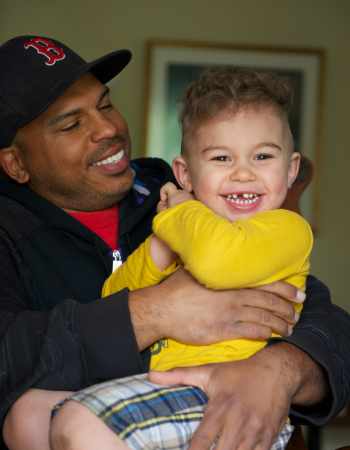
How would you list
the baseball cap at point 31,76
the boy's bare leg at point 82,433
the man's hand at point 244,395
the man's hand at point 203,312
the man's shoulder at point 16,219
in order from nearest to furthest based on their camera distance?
the boy's bare leg at point 82,433, the man's hand at point 244,395, the man's hand at point 203,312, the man's shoulder at point 16,219, the baseball cap at point 31,76

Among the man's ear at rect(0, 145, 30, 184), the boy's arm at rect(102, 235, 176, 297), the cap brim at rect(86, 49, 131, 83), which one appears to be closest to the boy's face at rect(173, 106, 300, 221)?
the boy's arm at rect(102, 235, 176, 297)

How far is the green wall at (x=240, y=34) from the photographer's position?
4.50 meters

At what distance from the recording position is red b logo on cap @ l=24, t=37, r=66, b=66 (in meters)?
2.21

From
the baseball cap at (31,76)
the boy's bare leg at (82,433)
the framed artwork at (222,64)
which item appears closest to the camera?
the boy's bare leg at (82,433)

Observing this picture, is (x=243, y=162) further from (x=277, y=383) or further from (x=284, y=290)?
(x=277, y=383)

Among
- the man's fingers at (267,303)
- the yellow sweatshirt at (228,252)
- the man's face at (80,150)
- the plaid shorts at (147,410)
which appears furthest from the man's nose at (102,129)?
the plaid shorts at (147,410)

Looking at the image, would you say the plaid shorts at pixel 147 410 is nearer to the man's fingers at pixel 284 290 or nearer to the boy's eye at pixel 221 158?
the man's fingers at pixel 284 290

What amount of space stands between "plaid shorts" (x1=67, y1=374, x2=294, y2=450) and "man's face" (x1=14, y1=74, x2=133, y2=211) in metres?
0.82

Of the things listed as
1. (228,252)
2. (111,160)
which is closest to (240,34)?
(111,160)

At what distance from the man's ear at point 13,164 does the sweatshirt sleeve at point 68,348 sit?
2.48 ft

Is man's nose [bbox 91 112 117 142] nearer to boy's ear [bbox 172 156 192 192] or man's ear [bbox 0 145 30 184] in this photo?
man's ear [bbox 0 145 30 184]

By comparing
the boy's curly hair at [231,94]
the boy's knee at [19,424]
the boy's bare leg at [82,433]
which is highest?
the boy's curly hair at [231,94]

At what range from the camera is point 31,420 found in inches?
61.3

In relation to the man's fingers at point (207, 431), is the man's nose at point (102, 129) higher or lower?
higher
